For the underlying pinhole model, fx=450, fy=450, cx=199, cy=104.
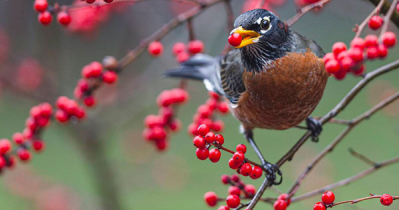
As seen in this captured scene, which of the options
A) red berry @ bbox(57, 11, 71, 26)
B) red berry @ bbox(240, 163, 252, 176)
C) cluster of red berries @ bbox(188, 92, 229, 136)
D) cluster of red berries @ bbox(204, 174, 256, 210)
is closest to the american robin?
cluster of red berries @ bbox(204, 174, 256, 210)

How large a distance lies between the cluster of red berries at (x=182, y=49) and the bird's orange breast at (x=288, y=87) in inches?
18.4

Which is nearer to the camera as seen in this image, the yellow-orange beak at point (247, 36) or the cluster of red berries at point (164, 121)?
the yellow-orange beak at point (247, 36)

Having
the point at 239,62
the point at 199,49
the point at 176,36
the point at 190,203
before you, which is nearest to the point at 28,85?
the point at 176,36

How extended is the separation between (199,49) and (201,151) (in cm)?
116

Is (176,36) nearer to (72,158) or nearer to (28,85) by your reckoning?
(28,85)

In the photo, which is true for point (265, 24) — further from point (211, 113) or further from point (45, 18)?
point (45, 18)

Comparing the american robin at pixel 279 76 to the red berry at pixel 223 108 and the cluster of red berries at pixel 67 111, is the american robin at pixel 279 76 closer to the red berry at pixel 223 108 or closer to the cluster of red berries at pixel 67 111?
the red berry at pixel 223 108

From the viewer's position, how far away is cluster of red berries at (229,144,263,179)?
56.8 inches

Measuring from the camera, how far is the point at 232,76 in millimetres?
2406

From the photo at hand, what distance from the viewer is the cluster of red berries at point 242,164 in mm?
1443

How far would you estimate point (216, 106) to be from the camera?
2.60 metres

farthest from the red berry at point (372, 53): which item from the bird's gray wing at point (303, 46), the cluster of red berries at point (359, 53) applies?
the bird's gray wing at point (303, 46)

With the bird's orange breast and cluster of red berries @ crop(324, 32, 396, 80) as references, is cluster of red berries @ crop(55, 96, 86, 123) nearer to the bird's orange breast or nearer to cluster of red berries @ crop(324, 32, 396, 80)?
the bird's orange breast

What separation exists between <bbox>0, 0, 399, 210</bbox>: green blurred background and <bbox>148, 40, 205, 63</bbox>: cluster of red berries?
265mm
